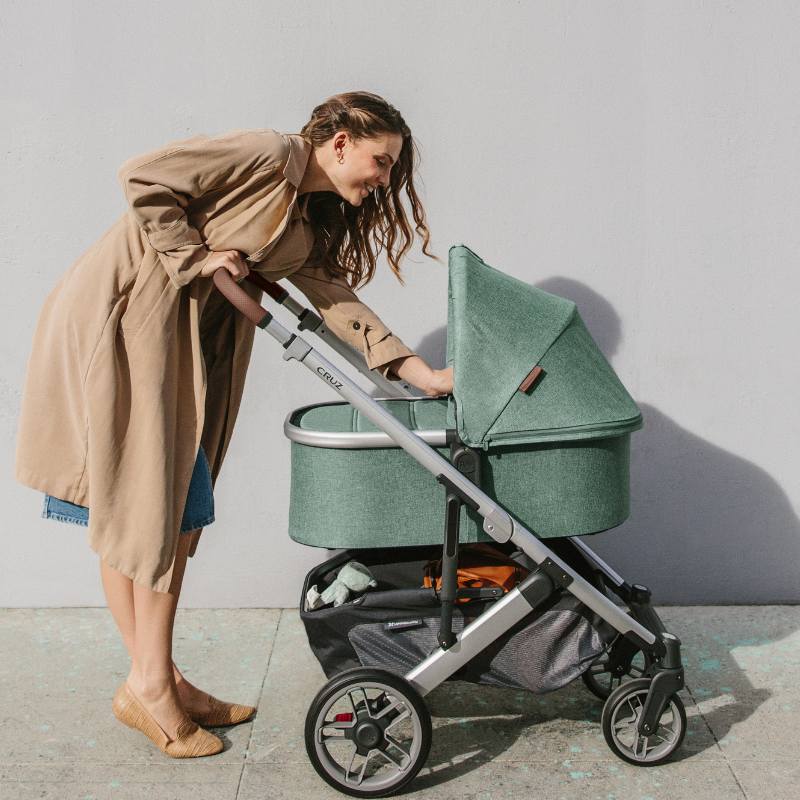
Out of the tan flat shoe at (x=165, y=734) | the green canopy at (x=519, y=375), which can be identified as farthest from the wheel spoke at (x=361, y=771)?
the green canopy at (x=519, y=375)

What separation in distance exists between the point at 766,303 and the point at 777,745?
1.42 m

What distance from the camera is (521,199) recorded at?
3.35 metres

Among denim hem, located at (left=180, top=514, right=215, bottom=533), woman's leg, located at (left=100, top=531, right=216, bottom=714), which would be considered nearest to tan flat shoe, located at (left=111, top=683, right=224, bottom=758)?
woman's leg, located at (left=100, top=531, right=216, bottom=714)

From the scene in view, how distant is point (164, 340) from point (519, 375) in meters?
0.81

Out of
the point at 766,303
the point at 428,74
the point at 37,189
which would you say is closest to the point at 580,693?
the point at 766,303

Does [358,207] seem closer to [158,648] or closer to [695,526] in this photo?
[158,648]

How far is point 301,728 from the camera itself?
2773 mm

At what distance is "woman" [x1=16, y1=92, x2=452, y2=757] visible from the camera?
92.7 inches

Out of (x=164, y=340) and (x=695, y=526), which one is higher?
(x=164, y=340)

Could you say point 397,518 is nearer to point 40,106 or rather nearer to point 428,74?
point 428,74

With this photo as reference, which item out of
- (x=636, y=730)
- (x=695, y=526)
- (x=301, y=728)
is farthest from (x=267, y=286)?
(x=695, y=526)

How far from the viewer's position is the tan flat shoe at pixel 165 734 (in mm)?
2607

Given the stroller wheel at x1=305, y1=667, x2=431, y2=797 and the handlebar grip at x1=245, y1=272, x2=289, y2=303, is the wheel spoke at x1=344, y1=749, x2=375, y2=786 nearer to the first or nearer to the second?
the stroller wheel at x1=305, y1=667, x2=431, y2=797

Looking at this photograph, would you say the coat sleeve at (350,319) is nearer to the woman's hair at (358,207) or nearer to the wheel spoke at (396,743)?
the woman's hair at (358,207)
